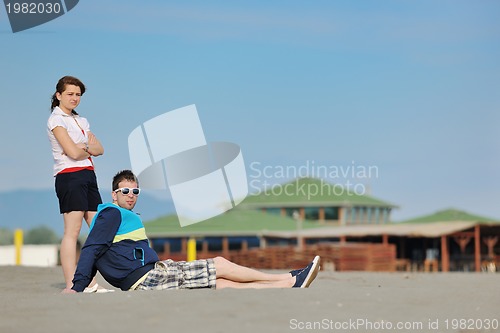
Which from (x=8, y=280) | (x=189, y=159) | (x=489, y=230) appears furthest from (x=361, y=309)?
(x=489, y=230)

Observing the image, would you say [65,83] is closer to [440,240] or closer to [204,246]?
[440,240]

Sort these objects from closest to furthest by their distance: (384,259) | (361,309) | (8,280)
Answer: (361,309), (8,280), (384,259)

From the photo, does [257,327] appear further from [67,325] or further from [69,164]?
[69,164]

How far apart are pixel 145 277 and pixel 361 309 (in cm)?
177

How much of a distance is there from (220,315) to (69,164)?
2.75 metres

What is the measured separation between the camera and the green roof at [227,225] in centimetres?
6328

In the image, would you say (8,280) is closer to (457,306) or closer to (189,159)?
(457,306)

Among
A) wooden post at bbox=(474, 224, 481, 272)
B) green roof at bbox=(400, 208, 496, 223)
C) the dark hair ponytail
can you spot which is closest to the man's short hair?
the dark hair ponytail

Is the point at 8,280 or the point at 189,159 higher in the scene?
the point at 189,159

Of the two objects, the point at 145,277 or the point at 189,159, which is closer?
the point at 145,277

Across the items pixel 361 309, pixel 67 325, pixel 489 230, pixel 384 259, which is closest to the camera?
pixel 67 325

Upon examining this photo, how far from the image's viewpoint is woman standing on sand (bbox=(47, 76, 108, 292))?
7.82 metres

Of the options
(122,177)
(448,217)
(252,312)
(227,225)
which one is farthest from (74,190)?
(448,217)

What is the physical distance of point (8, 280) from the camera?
977 cm
